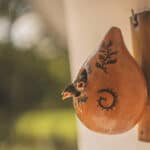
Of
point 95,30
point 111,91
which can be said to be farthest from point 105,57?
point 95,30

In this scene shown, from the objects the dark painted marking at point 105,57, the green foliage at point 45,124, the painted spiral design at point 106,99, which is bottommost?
the green foliage at point 45,124

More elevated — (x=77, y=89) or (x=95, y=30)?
(x=95, y=30)

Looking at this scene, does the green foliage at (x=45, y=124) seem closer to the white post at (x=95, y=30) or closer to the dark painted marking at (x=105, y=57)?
the white post at (x=95, y=30)

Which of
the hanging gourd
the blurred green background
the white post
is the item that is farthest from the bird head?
the blurred green background

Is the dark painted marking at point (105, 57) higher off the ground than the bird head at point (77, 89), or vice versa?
the dark painted marking at point (105, 57)

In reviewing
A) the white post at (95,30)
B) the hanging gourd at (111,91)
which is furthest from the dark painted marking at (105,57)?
the white post at (95,30)

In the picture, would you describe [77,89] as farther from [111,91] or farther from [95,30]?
[95,30]

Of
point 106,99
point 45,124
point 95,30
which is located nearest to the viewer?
point 106,99

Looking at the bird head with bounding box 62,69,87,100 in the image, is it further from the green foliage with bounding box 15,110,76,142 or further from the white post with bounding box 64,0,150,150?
the green foliage with bounding box 15,110,76,142
